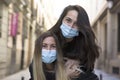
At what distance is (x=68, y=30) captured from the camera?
2.67m

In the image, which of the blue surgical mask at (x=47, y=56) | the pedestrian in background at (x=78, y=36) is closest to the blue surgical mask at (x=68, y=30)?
the pedestrian in background at (x=78, y=36)

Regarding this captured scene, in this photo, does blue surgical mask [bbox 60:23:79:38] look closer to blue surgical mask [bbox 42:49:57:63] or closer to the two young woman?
the two young woman

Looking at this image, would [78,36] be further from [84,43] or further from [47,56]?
[47,56]

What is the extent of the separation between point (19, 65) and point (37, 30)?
16.1m

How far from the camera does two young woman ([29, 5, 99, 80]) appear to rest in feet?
8.61

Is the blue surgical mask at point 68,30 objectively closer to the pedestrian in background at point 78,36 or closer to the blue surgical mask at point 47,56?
the pedestrian in background at point 78,36

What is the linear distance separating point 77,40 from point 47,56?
10.2 inches

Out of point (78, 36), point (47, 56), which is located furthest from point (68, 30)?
point (47, 56)

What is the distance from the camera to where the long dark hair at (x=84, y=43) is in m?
2.65

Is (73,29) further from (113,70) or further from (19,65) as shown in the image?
(113,70)

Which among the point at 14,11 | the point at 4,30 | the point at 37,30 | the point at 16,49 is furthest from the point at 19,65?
→ the point at 37,30

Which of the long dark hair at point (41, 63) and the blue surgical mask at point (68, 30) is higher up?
the blue surgical mask at point (68, 30)

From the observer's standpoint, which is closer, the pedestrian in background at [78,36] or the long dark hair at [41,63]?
the long dark hair at [41,63]

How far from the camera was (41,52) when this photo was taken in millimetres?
2625
